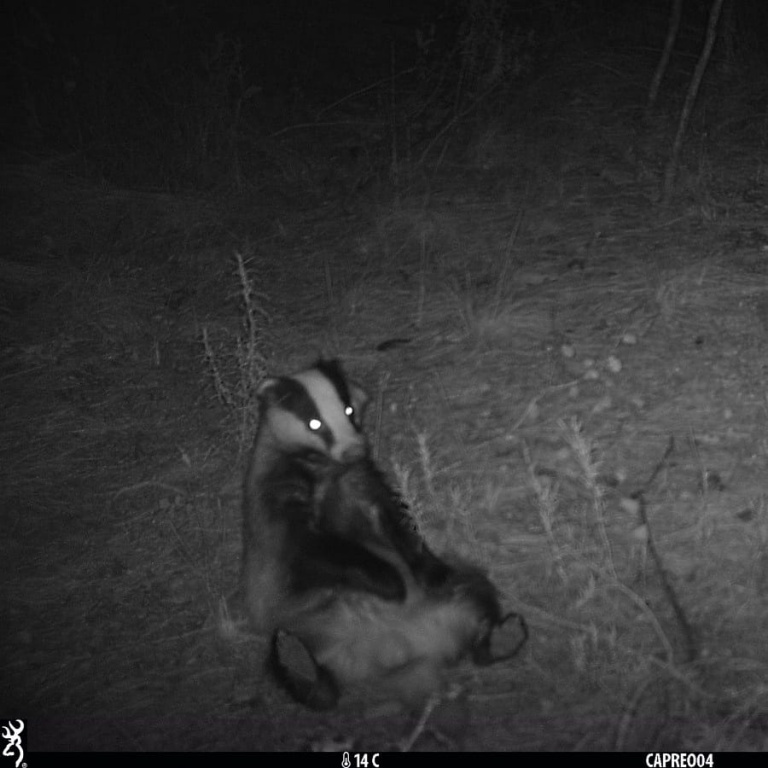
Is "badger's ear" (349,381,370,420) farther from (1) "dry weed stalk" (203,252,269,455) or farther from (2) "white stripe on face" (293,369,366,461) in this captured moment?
(1) "dry weed stalk" (203,252,269,455)

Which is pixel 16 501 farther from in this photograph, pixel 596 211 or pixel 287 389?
pixel 596 211

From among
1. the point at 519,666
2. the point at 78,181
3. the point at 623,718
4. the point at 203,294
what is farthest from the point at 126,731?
the point at 78,181

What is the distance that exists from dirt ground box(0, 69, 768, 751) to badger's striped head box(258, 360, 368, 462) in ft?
0.85

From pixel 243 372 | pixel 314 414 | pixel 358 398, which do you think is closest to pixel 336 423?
pixel 314 414

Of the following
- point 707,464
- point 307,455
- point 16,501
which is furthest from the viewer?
point 16,501

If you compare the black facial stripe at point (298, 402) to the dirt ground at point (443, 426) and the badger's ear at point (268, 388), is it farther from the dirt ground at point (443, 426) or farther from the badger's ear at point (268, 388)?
the dirt ground at point (443, 426)

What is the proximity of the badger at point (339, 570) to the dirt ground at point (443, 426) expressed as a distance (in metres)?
0.10

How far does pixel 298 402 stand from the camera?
3109mm

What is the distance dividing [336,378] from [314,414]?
0.16m

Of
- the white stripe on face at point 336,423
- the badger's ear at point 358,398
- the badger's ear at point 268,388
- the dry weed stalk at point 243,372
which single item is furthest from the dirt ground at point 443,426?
the badger's ear at point 268,388

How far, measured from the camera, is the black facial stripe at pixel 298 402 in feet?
10.1

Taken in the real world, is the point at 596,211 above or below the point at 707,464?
above

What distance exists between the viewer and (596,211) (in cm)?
504

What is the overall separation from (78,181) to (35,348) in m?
1.59
